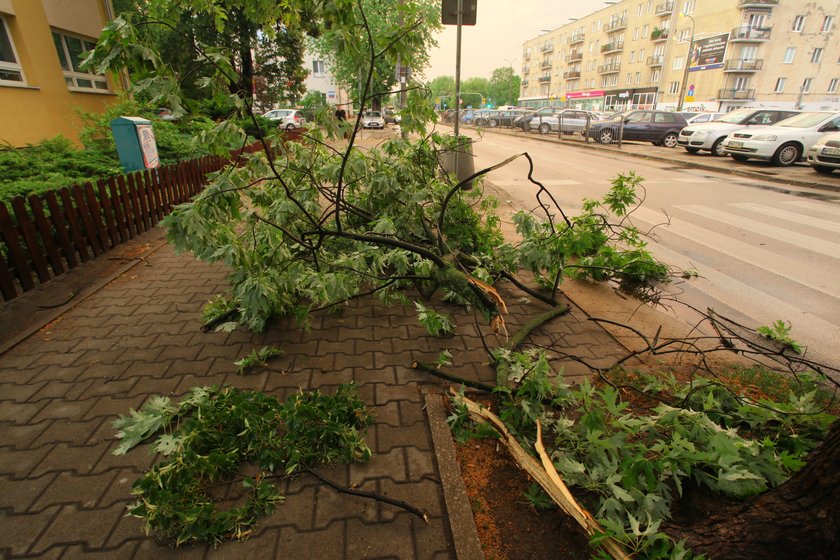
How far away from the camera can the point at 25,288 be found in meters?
4.52

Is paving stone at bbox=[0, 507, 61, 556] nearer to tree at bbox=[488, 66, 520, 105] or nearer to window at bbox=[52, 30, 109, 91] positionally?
window at bbox=[52, 30, 109, 91]

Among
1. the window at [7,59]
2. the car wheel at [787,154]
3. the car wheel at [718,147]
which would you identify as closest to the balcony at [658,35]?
the car wheel at [718,147]

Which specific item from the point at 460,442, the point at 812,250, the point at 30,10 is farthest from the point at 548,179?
the point at 30,10

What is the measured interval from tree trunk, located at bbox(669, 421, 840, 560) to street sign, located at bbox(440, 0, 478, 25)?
7.57 metres

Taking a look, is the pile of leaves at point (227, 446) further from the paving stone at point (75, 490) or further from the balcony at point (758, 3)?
the balcony at point (758, 3)

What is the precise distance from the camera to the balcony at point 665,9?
2240 inches

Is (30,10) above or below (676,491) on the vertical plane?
above

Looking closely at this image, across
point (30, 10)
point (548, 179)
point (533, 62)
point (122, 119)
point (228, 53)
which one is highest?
point (533, 62)

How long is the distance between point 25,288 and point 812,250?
1001cm

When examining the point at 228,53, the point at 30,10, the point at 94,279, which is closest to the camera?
the point at 228,53

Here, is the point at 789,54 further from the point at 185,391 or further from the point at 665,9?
the point at 185,391

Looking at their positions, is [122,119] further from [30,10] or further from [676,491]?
[676,491]

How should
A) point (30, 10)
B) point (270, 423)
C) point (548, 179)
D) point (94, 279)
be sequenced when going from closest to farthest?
point (270, 423)
point (94, 279)
point (30, 10)
point (548, 179)

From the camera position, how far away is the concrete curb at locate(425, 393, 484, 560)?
2.00m
